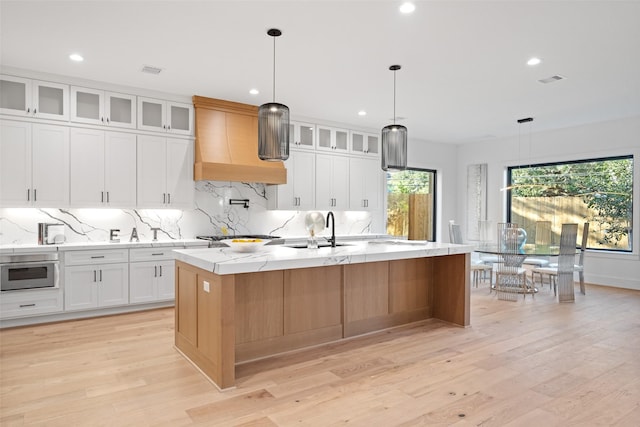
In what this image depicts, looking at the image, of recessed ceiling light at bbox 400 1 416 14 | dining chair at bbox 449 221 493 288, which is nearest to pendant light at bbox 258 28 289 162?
recessed ceiling light at bbox 400 1 416 14

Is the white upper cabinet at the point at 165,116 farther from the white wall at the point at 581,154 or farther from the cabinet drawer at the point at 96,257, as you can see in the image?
the white wall at the point at 581,154

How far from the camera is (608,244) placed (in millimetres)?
7145

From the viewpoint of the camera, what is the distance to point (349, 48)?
13.1 feet

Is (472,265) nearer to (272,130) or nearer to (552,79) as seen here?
(552,79)

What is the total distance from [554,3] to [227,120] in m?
4.15

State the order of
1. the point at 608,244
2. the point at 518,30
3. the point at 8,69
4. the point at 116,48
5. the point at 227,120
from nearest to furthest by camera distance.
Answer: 1. the point at 518,30
2. the point at 116,48
3. the point at 8,69
4. the point at 227,120
5. the point at 608,244

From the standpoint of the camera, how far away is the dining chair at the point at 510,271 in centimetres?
582

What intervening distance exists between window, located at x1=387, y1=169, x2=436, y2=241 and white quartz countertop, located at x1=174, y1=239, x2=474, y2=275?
4.20 meters

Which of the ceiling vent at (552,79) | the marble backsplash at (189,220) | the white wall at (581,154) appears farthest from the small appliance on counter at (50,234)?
the white wall at (581,154)

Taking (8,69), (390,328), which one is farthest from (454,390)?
(8,69)

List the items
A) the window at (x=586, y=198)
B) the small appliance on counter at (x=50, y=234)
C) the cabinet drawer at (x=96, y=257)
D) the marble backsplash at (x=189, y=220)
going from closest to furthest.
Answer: the cabinet drawer at (x=96, y=257), the small appliance on counter at (x=50, y=234), the marble backsplash at (x=189, y=220), the window at (x=586, y=198)

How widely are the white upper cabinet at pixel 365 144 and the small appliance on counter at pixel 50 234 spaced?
182 inches

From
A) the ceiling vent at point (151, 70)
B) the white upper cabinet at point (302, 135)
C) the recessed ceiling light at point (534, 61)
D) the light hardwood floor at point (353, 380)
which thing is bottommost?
the light hardwood floor at point (353, 380)

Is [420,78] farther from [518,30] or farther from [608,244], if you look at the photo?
[608,244]
